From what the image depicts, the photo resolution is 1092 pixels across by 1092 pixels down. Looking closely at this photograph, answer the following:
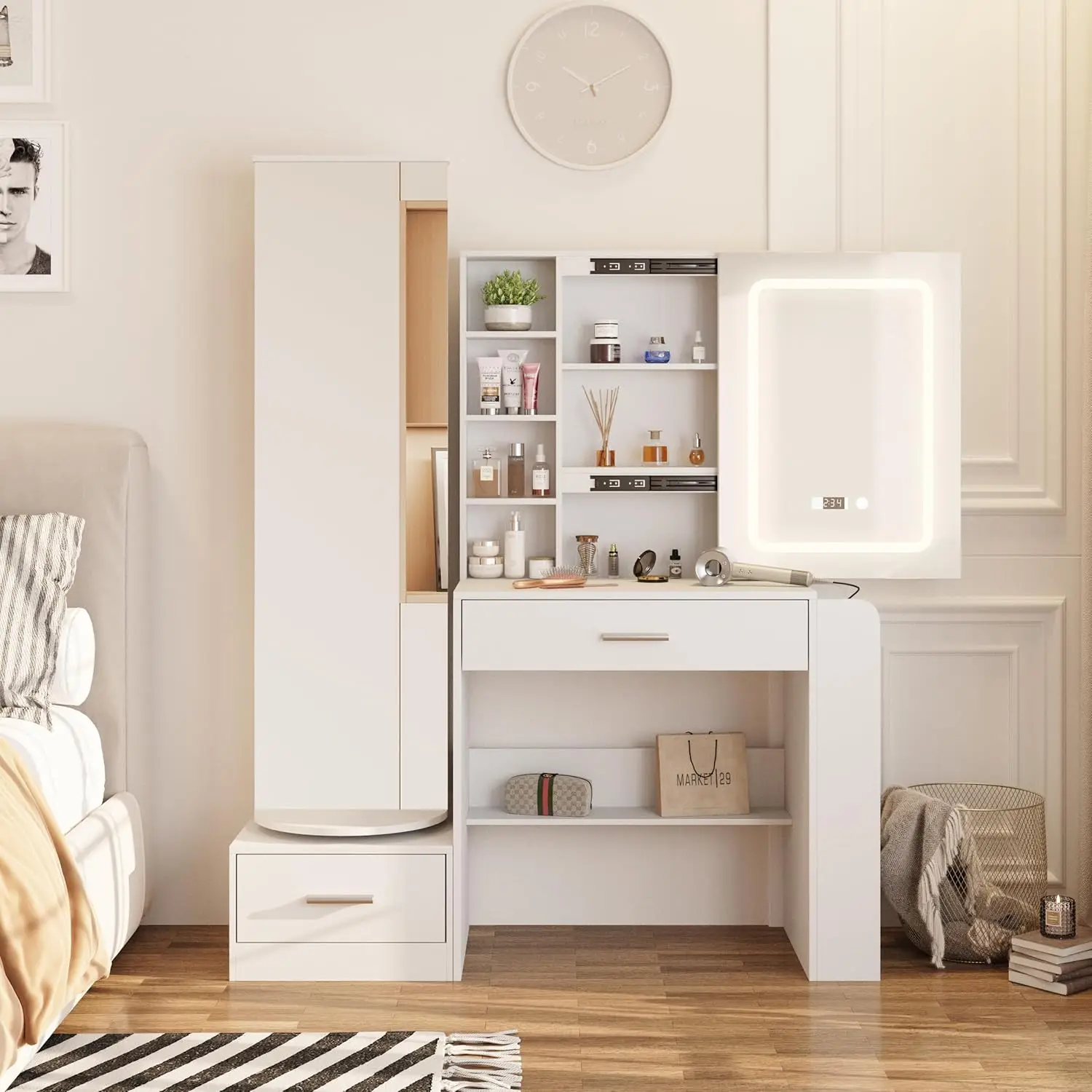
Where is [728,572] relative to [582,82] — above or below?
below

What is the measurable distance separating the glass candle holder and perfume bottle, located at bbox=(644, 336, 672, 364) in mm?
1554

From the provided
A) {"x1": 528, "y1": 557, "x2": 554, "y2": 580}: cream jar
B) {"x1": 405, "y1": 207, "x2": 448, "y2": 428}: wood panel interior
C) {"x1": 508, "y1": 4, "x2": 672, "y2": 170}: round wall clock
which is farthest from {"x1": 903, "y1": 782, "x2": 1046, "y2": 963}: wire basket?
{"x1": 508, "y1": 4, "x2": 672, "y2": 170}: round wall clock

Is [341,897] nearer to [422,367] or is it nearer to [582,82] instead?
[422,367]

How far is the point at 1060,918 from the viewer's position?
9.00 ft

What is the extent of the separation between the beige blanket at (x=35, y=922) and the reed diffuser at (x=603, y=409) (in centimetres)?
153

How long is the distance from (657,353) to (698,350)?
0.10m

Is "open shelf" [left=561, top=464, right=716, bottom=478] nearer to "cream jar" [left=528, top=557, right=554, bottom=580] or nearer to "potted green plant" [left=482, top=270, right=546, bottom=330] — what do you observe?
"cream jar" [left=528, top=557, right=554, bottom=580]

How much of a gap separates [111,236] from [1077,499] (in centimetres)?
255

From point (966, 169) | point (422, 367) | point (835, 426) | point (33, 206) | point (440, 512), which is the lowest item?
point (440, 512)

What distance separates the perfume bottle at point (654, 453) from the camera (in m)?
3.07

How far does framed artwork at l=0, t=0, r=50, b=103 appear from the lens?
3.05 meters

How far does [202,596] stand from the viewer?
312cm

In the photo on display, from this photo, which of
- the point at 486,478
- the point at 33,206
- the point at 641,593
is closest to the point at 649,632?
the point at 641,593

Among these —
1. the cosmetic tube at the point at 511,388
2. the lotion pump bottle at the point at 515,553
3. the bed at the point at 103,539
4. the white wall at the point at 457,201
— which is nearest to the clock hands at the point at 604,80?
the white wall at the point at 457,201
